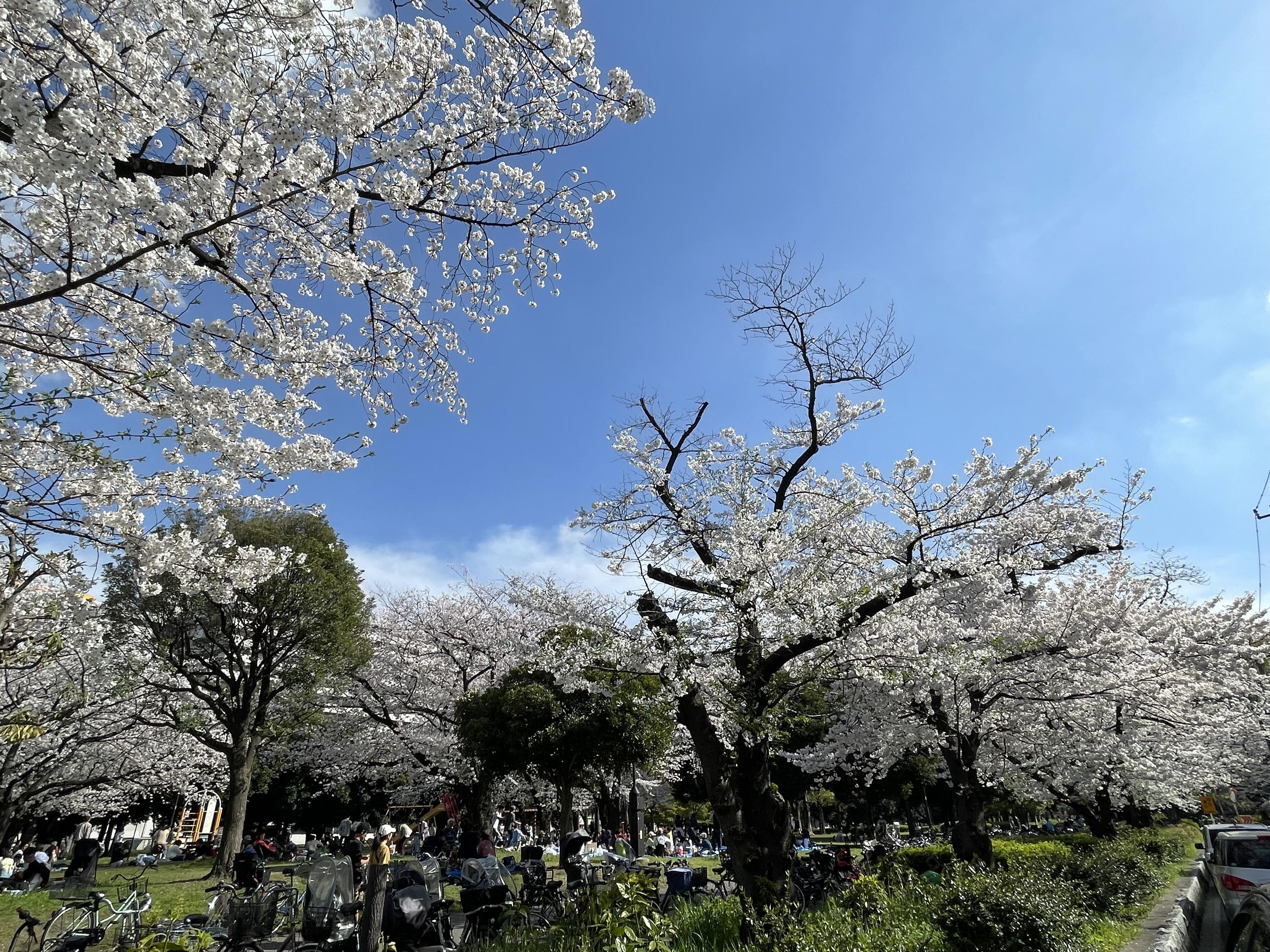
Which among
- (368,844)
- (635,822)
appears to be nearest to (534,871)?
(368,844)

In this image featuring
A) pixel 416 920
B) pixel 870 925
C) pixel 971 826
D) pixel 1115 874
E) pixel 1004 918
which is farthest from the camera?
pixel 971 826

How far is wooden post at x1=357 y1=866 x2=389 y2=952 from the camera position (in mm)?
5691

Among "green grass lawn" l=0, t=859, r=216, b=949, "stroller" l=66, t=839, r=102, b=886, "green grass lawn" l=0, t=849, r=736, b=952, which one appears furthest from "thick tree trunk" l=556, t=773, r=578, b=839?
"stroller" l=66, t=839, r=102, b=886

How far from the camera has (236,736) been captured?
1625cm

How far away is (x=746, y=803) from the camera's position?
26.3 feet

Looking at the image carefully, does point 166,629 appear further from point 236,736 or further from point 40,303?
point 40,303

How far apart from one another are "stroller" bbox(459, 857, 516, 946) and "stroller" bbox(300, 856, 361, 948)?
3.88 ft

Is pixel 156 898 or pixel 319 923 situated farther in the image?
pixel 156 898

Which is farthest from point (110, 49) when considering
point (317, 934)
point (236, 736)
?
point (236, 736)

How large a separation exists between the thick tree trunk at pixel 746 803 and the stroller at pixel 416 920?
3.08 meters

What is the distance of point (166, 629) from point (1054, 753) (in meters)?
20.1

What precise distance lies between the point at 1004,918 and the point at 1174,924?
14.8 feet

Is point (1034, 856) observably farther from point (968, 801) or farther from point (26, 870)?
point (26, 870)

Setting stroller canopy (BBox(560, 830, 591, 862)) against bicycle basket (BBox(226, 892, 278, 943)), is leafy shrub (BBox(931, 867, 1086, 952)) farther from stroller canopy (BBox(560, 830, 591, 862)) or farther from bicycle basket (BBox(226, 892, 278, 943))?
stroller canopy (BBox(560, 830, 591, 862))
